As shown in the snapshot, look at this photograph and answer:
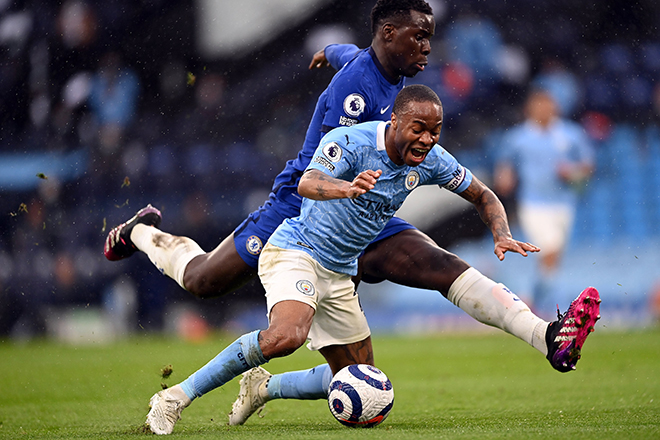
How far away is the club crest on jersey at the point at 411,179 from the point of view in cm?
450

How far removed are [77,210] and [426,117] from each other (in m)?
9.23

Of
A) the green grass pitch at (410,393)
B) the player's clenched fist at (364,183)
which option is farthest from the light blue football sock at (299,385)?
the player's clenched fist at (364,183)

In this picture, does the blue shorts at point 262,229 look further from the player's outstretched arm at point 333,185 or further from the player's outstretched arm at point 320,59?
the player's outstretched arm at point 320,59

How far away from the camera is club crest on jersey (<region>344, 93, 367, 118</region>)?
473 centimetres

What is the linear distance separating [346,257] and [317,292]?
0.89ft

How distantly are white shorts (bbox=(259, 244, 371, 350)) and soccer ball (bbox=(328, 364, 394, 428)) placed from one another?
42cm

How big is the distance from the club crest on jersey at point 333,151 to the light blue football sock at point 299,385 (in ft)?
4.65

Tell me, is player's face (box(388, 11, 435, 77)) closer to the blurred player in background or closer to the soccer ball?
the soccer ball

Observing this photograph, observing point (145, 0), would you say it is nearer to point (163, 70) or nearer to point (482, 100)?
point (163, 70)

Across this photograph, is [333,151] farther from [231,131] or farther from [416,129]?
[231,131]

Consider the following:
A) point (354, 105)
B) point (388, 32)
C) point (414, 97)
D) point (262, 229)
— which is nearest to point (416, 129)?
point (414, 97)

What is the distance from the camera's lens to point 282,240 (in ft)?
14.8

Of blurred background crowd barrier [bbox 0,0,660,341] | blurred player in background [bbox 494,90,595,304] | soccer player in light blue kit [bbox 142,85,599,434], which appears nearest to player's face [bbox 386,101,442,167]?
soccer player in light blue kit [bbox 142,85,599,434]

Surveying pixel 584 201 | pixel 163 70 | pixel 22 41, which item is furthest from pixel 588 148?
pixel 22 41
